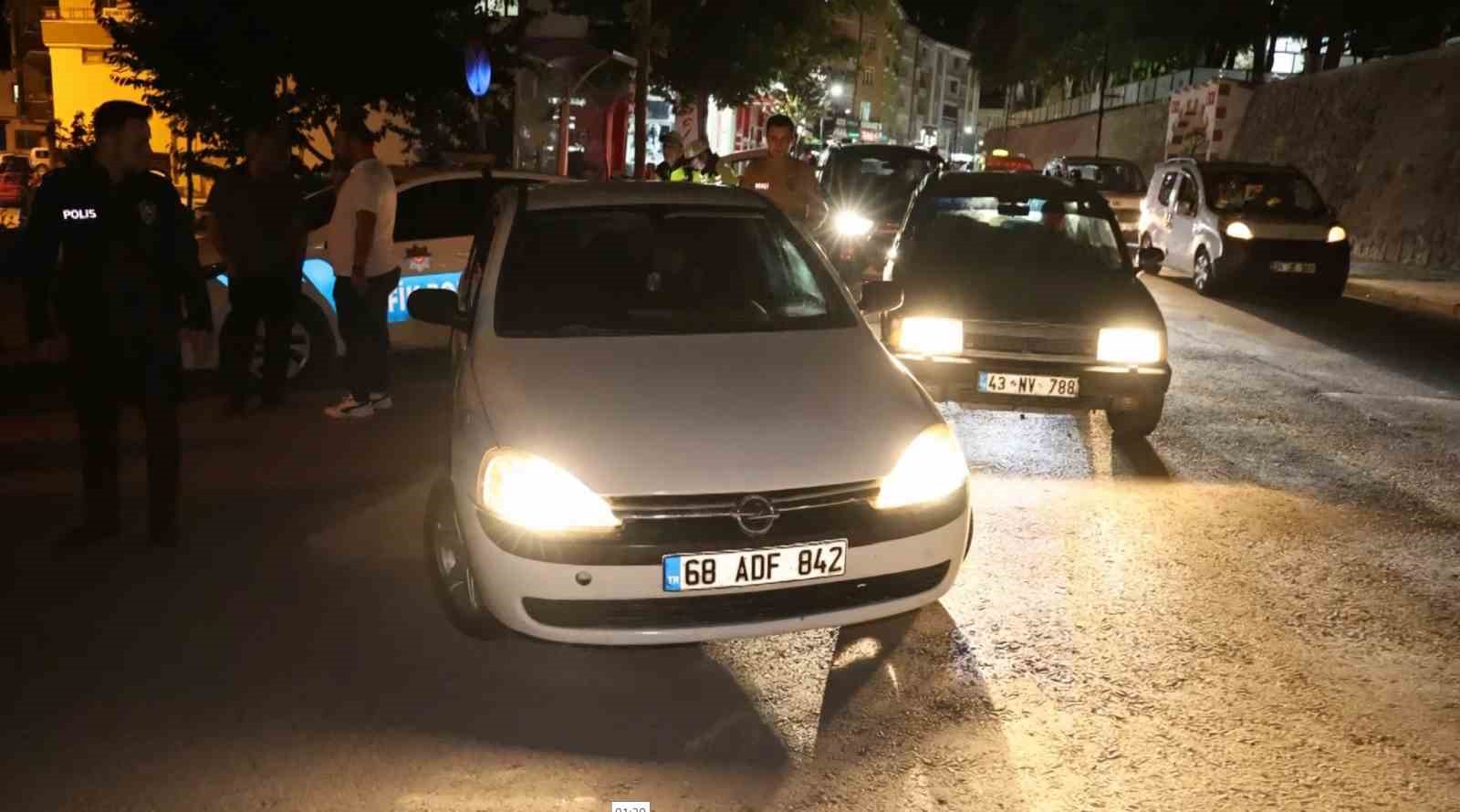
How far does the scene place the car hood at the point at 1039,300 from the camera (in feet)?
24.7

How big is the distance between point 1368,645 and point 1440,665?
25cm

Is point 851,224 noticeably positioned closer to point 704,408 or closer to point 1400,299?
point 1400,299

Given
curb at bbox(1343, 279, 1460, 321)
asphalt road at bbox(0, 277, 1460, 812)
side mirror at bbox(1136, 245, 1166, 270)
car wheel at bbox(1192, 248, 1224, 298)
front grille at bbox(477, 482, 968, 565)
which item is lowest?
asphalt road at bbox(0, 277, 1460, 812)

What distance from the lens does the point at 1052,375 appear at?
7.48 metres

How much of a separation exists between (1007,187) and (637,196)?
164 inches

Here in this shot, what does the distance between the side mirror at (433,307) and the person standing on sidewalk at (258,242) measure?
321cm

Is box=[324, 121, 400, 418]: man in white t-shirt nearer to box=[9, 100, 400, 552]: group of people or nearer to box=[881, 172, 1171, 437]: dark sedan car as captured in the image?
box=[9, 100, 400, 552]: group of people

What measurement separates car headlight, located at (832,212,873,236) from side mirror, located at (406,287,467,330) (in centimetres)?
1130

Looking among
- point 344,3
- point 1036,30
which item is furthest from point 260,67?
point 1036,30

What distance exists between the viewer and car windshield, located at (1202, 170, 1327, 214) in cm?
1747

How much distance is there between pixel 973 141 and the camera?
434 ft

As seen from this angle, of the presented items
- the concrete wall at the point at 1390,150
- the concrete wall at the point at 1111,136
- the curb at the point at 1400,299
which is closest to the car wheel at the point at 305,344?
the curb at the point at 1400,299

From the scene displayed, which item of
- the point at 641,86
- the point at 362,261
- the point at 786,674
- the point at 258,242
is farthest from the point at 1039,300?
the point at 641,86

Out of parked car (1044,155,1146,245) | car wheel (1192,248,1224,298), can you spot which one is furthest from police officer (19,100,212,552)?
parked car (1044,155,1146,245)
